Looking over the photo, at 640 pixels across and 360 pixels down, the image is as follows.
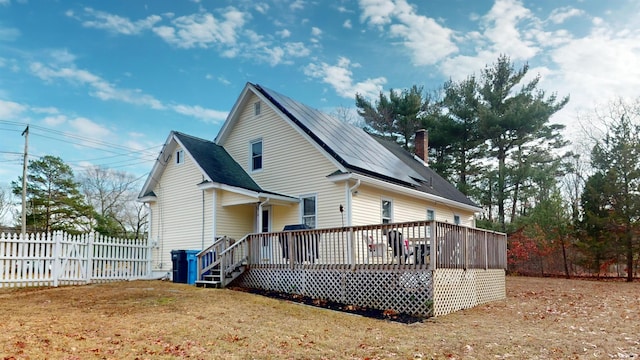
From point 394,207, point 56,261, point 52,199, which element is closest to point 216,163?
point 56,261

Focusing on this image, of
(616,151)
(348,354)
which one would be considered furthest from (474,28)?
(348,354)

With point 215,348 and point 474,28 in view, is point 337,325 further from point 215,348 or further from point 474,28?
point 474,28

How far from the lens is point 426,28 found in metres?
19.6

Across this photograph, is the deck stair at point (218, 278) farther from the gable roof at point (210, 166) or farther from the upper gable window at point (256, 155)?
the upper gable window at point (256, 155)

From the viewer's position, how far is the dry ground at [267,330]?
6.18 metres

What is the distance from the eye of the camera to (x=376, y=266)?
10.9 m

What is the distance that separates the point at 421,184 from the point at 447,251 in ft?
27.4

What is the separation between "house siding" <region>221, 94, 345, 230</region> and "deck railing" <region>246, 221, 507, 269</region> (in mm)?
2444

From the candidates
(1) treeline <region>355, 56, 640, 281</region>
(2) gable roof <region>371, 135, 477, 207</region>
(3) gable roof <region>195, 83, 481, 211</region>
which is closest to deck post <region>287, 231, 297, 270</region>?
(3) gable roof <region>195, 83, 481, 211</region>

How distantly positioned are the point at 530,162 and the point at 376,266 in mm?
24227

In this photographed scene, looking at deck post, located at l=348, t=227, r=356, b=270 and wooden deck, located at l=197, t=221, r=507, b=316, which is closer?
wooden deck, located at l=197, t=221, r=507, b=316

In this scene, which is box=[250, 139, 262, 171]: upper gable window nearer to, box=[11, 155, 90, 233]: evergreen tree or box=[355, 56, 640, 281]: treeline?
box=[355, 56, 640, 281]: treeline

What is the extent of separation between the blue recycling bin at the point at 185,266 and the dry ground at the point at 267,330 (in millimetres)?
2954

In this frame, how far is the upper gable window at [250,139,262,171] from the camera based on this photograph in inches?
688
